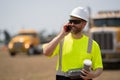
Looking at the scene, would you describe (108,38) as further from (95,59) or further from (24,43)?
(24,43)

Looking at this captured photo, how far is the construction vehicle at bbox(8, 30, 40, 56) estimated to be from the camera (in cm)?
3803

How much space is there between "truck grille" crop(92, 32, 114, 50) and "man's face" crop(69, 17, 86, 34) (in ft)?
48.5

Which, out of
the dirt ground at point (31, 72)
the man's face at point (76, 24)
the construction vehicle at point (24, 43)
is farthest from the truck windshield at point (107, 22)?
the construction vehicle at point (24, 43)

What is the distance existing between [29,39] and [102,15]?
1808cm

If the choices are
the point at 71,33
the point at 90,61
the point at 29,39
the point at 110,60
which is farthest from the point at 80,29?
the point at 29,39

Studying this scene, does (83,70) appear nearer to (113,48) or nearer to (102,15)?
(113,48)

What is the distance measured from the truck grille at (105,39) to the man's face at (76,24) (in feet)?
48.5

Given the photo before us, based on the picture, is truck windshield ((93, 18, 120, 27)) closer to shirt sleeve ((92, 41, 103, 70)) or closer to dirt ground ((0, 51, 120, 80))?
dirt ground ((0, 51, 120, 80))

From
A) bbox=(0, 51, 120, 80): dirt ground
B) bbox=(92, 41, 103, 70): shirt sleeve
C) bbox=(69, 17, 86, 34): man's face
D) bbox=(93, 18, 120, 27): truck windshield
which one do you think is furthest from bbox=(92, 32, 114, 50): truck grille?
bbox=(69, 17, 86, 34): man's face

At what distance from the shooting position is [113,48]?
1994cm

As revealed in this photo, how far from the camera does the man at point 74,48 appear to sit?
207 inches

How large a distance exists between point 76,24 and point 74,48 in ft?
0.96

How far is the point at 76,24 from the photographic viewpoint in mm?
5281

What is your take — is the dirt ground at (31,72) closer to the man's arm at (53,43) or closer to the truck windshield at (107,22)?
the truck windshield at (107,22)
